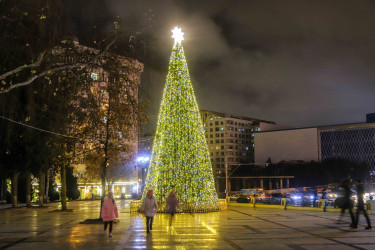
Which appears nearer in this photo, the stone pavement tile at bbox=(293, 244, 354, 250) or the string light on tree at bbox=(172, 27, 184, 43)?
the stone pavement tile at bbox=(293, 244, 354, 250)

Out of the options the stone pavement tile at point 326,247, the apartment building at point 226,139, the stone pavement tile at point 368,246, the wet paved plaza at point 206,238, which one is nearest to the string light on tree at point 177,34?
the wet paved plaza at point 206,238

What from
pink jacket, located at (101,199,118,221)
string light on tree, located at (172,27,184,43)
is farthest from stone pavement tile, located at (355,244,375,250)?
string light on tree, located at (172,27,184,43)

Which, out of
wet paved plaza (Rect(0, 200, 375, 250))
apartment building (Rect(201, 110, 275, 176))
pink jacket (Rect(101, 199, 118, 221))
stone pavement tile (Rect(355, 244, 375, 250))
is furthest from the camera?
apartment building (Rect(201, 110, 275, 176))

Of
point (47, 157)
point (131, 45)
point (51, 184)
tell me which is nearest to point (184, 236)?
point (131, 45)

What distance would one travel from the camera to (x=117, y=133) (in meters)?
23.4

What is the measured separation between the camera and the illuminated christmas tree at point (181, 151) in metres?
27.3

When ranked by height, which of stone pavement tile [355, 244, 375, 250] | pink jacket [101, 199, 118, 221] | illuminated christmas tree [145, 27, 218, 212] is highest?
illuminated christmas tree [145, 27, 218, 212]

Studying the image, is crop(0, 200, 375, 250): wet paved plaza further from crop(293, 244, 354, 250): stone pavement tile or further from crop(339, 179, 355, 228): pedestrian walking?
crop(339, 179, 355, 228): pedestrian walking

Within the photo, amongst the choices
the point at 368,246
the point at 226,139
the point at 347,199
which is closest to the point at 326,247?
the point at 368,246

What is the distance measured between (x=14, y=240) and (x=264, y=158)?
157 m

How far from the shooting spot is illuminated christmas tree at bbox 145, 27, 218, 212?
27297mm

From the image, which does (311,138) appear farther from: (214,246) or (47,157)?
(214,246)

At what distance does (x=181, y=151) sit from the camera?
27438 millimetres

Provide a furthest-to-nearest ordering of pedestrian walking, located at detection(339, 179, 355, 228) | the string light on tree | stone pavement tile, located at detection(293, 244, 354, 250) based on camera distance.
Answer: the string light on tree, pedestrian walking, located at detection(339, 179, 355, 228), stone pavement tile, located at detection(293, 244, 354, 250)
